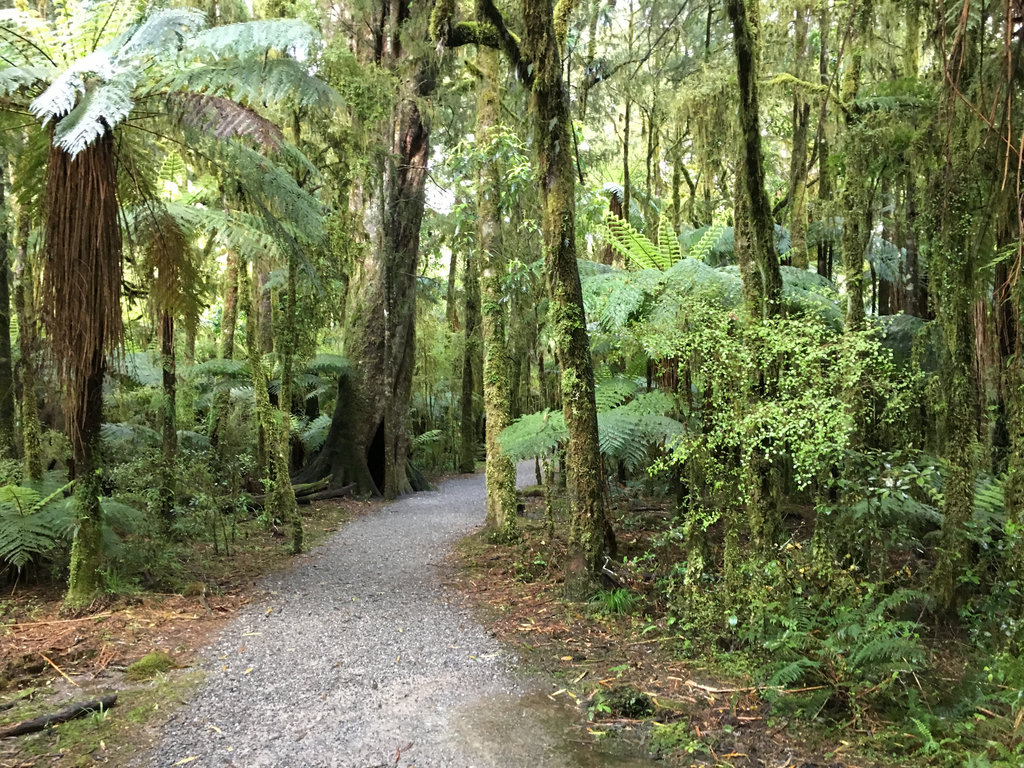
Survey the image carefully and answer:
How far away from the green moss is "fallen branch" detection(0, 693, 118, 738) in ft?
1.08

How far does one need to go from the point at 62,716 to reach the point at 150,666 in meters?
0.68

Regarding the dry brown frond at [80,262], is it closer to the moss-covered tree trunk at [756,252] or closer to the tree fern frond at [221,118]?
the tree fern frond at [221,118]

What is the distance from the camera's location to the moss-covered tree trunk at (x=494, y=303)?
7.19m

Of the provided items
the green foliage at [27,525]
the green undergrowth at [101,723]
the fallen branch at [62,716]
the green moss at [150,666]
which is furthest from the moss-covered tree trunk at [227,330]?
the fallen branch at [62,716]

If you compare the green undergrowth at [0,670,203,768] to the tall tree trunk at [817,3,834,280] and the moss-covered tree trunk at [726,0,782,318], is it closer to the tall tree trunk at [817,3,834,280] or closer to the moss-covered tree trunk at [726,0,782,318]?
the moss-covered tree trunk at [726,0,782,318]

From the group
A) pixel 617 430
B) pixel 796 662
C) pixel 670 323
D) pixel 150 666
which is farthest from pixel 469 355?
pixel 796 662

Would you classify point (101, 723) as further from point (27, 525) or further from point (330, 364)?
point (330, 364)

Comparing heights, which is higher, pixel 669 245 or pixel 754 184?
pixel 669 245

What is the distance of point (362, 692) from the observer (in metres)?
3.57

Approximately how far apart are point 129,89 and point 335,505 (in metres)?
7.59

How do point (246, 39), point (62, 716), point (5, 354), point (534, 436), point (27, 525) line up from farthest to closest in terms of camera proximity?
point (5, 354) → point (534, 436) → point (27, 525) → point (246, 39) → point (62, 716)

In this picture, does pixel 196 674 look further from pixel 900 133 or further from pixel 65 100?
pixel 900 133

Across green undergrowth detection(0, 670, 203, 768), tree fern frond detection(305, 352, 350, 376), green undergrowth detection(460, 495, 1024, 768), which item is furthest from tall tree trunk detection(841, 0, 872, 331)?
tree fern frond detection(305, 352, 350, 376)

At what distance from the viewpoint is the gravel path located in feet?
9.63
